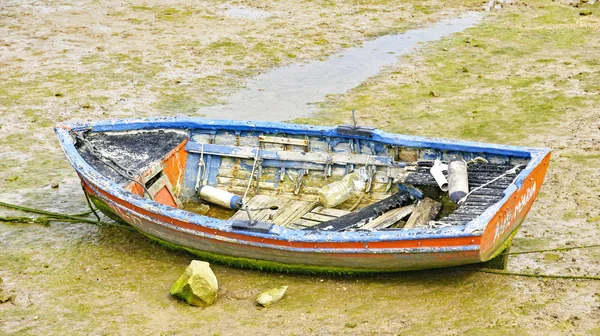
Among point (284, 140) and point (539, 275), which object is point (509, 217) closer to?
point (539, 275)

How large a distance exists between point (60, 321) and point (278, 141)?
137 inches

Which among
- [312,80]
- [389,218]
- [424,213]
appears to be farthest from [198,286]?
[312,80]

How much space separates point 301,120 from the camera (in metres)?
13.9

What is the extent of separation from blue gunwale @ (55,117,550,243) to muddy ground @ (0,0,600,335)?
0.68 m

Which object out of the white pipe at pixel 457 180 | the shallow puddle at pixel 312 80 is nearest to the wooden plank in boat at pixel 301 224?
the white pipe at pixel 457 180

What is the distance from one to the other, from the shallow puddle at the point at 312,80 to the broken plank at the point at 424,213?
4934mm

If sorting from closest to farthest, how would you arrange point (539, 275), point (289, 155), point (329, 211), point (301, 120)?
point (539, 275), point (329, 211), point (289, 155), point (301, 120)

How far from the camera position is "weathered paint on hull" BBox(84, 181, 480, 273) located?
832 cm

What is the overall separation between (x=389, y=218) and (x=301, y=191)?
152 centimetres

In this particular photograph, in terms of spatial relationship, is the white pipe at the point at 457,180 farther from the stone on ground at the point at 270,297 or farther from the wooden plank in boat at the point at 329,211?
the stone on ground at the point at 270,297

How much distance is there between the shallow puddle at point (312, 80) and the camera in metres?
14.5

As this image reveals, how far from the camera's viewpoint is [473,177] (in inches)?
370

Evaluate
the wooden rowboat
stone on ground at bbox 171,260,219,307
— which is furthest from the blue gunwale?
stone on ground at bbox 171,260,219,307

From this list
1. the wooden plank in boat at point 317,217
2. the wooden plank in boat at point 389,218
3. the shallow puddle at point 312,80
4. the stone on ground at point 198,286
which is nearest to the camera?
the stone on ground at point 198,286
